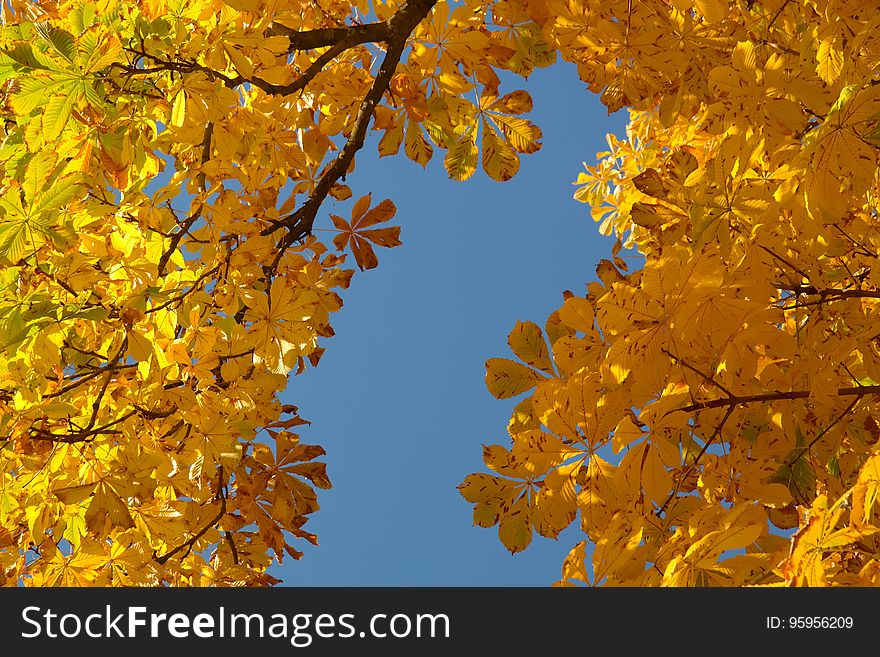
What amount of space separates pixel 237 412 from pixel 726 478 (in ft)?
6.01

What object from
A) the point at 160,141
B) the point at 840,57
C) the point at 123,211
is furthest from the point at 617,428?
the point at 160,141

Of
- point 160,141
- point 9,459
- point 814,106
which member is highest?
point 160,141

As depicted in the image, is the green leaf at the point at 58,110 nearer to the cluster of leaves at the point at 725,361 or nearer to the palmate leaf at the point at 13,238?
the palmate leaf at the point at 13,238

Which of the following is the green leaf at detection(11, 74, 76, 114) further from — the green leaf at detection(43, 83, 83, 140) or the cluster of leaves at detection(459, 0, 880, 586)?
the cluster of leaves at detection(459, 0, 880, 586)

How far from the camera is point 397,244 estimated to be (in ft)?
11.6

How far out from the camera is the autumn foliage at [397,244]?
1.94m

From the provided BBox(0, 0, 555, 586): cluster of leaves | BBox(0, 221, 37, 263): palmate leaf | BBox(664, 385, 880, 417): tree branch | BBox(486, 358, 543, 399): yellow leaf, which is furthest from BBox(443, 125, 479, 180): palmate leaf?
BBox(0, 221, 37, 263): palmate leaf

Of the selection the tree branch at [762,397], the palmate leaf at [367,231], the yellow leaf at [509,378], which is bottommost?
the tree branch at [762,397]

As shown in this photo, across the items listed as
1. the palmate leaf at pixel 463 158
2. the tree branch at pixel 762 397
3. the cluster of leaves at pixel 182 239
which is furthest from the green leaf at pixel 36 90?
the tree branch at pixel 762 397

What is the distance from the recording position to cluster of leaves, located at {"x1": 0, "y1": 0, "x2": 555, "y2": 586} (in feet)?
7.35

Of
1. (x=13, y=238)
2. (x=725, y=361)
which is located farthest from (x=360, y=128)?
(x=725, y=361)

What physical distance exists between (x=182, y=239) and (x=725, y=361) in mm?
2032

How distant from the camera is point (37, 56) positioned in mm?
1966

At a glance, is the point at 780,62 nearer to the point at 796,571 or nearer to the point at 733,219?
the point at 733,219
